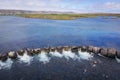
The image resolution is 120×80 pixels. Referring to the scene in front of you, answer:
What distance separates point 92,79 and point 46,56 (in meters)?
11.8

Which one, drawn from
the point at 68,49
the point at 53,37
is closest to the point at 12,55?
the point at 68,49

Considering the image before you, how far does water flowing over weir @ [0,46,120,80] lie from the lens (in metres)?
25.0

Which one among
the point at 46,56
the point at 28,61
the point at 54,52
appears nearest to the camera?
the point at 28,61

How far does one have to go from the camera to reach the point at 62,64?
2936 centimetres

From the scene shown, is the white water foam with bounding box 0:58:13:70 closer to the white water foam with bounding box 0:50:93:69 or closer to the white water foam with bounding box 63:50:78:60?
the white water foam with bounding box 0:50:93:69

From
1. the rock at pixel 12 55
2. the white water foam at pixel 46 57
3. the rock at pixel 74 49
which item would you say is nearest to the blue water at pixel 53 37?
the rock at pixel 12 55

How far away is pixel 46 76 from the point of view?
80.7ft

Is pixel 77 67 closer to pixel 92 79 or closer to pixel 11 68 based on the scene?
pixel 92 79

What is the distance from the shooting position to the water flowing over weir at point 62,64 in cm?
2498

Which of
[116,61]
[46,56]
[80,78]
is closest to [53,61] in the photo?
[46,56]

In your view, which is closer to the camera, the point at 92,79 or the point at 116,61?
the point at 92,79

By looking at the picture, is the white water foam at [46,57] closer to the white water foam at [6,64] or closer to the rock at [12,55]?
the white water foam at [6,64]

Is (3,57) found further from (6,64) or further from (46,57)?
(46,57)

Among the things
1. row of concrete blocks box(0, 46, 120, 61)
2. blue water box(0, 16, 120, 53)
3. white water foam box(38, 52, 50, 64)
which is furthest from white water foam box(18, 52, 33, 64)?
blue water box(0, 16, 120, 53)
